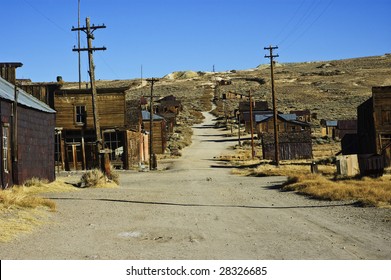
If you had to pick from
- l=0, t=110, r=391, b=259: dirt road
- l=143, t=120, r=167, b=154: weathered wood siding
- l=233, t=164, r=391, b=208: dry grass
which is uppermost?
l=143, t=120, r=167, b=154: weathered wood siding

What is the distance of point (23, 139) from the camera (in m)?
18.8

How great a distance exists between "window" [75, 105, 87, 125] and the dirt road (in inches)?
685

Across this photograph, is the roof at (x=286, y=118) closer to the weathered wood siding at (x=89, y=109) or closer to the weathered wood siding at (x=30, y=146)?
the weathered wood siding at (x=89, y=109)

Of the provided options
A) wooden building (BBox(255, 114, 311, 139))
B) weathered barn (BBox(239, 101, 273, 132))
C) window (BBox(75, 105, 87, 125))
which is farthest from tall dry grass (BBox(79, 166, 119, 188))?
weathered barn (BBox(239, 101, 273, 132))

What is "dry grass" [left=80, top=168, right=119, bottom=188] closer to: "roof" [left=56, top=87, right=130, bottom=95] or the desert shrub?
the desert shrub

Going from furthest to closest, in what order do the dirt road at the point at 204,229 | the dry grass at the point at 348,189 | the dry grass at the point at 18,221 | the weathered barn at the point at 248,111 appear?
the weathered barn at the point at 248,111
the dry grass at the point at 348,189
the dry grass at the point at 18,221
the dirt road at the point at 204,229

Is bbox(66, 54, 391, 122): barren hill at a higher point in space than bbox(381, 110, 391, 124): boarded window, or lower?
higher

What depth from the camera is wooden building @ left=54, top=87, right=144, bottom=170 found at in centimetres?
3428

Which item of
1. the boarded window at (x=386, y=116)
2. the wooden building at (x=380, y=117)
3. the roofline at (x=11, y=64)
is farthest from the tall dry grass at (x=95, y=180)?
the boarded window at (x=386, y=116)

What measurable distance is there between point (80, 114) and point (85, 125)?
2.69 ft

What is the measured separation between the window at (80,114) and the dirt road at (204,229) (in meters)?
17.4

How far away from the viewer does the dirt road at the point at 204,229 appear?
25.6 ft
